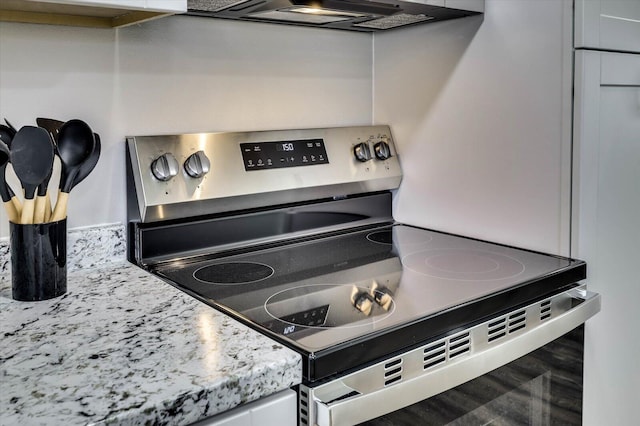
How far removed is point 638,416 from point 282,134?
1114 mm

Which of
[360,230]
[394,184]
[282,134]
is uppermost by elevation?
[282,134]

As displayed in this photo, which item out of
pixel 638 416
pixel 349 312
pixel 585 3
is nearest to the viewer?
pixel 349 312

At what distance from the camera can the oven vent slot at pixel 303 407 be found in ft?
2.65

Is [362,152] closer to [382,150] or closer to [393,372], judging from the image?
[382,150]

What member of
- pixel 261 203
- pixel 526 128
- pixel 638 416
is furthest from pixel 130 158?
pixel 638 416

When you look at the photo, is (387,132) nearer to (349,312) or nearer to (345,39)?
(345,39)

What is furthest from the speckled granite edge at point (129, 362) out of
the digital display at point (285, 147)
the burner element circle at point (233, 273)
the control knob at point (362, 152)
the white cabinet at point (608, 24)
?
the white cabinet at point (608, 24)

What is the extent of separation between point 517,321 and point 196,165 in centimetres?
72

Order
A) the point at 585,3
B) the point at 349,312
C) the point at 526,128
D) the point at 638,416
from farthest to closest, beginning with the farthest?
1. the point at 638,416
2. the point at 526,128
3. the point at 585,3
4. the point at 349,312

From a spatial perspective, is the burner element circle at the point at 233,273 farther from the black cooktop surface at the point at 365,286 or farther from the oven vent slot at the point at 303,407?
the oven vent slot at the point at 303,407

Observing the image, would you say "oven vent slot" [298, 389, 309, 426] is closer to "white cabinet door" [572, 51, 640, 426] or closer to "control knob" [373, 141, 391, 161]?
"white cabinet door" [572, 51, 640, 426]

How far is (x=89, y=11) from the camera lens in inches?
44.2

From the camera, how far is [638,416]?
4.72 ft

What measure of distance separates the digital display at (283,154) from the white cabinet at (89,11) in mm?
380
